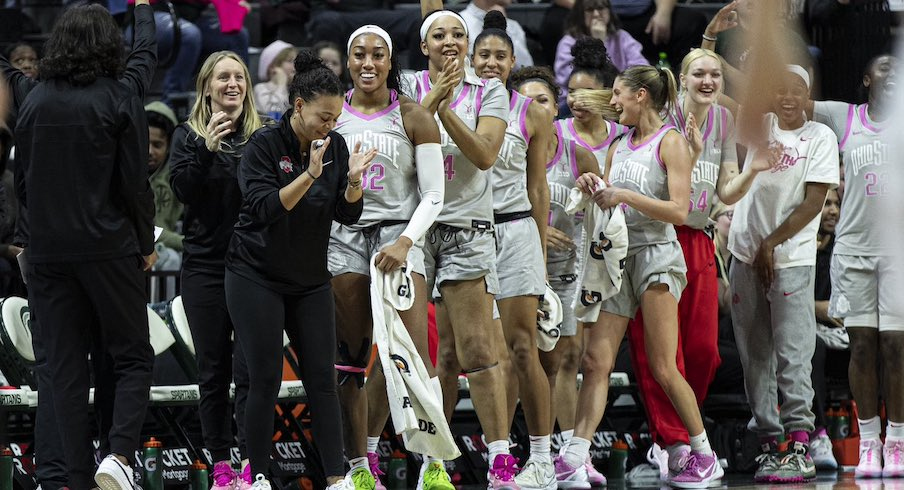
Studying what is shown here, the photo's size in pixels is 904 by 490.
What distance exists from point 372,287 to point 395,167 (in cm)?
61

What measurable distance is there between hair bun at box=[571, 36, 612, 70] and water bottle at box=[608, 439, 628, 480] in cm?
218

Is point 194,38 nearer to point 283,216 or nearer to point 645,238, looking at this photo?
point 645,238

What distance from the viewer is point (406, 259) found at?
555cm

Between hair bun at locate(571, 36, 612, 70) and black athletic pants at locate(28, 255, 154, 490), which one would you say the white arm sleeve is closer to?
black athletic pants at locate(28, 255, 154, 490)

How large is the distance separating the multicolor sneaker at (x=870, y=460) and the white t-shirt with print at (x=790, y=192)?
1.04 m

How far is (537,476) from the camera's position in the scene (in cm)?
607

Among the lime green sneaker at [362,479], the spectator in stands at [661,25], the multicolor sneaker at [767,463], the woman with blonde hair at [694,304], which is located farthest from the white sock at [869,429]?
the spectator in stands at [661,25]

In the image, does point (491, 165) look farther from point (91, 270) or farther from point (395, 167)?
point (91, 270)

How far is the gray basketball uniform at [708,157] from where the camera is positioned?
6969mm

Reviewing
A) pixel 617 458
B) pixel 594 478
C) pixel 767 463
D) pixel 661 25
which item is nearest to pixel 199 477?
pixel 594 478

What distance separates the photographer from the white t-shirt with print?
23.3 ft

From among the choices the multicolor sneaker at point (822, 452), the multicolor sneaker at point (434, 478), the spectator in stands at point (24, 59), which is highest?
the spectator in stands at point (24, 59)

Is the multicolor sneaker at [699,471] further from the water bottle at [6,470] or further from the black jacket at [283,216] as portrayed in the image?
the water bottle at [6,470]

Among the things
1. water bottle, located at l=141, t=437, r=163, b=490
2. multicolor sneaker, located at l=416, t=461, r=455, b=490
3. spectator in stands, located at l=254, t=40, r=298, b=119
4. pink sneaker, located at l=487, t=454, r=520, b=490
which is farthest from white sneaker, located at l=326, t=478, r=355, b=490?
spectator in stands, located at l=254, t=40, r=298, b=119
